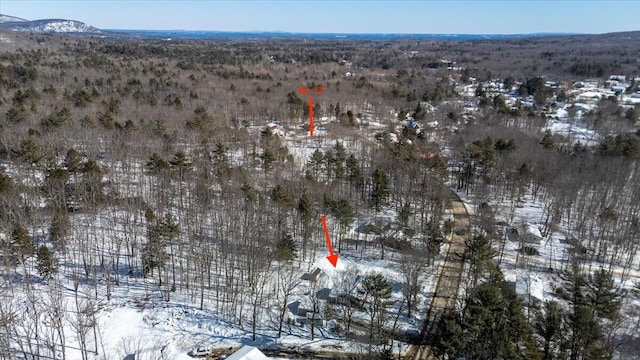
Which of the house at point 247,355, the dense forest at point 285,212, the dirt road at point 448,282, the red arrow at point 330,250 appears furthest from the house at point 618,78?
the house at point 247,355

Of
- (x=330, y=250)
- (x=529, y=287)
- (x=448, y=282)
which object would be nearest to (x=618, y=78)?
(x=529, y=287)

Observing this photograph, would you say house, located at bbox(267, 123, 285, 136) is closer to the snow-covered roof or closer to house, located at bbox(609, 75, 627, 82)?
the snow-covered roof

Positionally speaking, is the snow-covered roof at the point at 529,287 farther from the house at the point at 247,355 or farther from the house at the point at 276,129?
the house at the point at 276,129

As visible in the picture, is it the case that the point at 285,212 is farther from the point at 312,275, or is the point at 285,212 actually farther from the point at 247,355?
the point at 247,355

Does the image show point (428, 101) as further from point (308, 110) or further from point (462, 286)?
point (462, 286)

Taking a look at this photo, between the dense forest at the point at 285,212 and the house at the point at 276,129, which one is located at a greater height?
the house at the point at 276,129

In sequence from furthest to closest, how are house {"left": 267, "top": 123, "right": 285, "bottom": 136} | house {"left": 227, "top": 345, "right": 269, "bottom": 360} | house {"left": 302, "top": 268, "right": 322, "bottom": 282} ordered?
house {"left": 267, "top": 123, "right": 285, "bottom": 136} → house {"left": 302, "top": 268, "right": 322, "bottom": 282} → house {"left": 227, "top": 345, "right": 269, "bottom": 360}

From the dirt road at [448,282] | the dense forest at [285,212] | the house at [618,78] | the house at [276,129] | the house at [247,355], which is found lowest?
the dirt road at [448,282]

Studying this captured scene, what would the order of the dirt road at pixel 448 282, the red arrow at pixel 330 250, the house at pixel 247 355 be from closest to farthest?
the house at pixel 247 355 → the dirt road at pixel 448 282 → the red arrow at pixel 330 250

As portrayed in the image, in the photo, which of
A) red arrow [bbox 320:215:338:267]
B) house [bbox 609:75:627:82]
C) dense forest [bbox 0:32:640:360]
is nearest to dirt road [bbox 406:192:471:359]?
dense forest [bbox 0:32:640:360]

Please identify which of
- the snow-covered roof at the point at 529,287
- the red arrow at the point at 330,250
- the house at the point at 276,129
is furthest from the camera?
the house at the point at 276,129
